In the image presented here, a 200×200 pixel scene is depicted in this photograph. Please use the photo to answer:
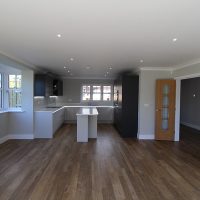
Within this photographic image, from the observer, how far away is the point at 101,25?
8.34 ft

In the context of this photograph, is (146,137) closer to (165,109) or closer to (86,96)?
(165,109)

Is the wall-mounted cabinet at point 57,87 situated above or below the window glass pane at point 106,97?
above

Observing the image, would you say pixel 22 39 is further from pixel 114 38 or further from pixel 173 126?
pixel 173 126

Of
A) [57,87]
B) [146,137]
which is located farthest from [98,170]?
[57,87]

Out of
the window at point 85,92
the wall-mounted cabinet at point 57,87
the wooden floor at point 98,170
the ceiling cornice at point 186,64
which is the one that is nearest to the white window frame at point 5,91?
the wooden floor at point 98,170

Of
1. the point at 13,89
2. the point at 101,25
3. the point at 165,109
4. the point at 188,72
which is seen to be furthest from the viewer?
the point at 13,89

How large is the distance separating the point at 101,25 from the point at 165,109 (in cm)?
465

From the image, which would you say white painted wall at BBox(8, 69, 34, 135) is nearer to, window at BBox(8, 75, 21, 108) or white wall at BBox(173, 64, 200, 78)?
window at BBox(8, 75, 21, 108)

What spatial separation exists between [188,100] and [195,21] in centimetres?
754

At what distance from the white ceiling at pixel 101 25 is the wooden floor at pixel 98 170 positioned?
2.50 meters

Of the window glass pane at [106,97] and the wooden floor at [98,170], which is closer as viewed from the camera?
the wooden floor at [98,170]

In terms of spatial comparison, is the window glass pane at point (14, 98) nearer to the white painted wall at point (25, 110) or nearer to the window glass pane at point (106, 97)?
the white painted wall at point (25, 110)

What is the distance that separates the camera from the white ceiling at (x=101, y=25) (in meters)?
1.99

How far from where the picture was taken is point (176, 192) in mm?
3000
